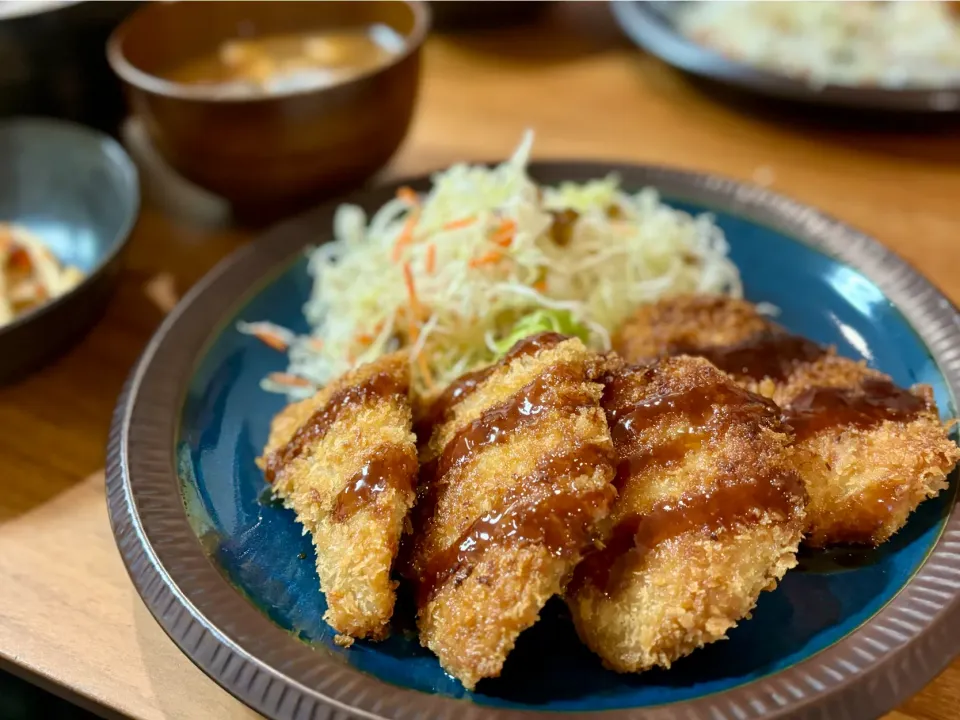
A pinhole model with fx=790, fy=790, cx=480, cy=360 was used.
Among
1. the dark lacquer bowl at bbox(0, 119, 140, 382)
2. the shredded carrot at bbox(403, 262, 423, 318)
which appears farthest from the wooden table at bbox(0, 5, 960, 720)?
the shredded carrot at bbox(403, 262, 423, 318)

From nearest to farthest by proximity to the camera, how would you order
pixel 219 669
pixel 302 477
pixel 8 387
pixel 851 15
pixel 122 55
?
1. pixel 219 669
2. pixel 302 477
3. pixel 8 387
4. pixel 122 55
5. pixel 851 15

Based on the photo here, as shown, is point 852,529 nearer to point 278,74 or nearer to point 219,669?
point 219,669

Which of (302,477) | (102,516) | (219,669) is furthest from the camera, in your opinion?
(102,516)

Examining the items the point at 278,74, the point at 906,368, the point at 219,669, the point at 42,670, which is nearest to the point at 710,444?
the point at 906,368

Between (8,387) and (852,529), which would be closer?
(852,529)

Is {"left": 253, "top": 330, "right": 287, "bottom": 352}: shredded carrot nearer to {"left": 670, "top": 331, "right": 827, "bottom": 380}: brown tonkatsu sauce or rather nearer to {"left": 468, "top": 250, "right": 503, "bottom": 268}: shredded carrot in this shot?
{"left": 468, "top": 250, "right": 503, "bottom": 268}: shredded carrot

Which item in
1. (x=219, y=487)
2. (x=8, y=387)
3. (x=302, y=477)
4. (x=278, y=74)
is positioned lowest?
(x=8, y=387)

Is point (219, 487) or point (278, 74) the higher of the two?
point (278, 74)

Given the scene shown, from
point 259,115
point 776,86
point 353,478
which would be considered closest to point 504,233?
point 259,115
